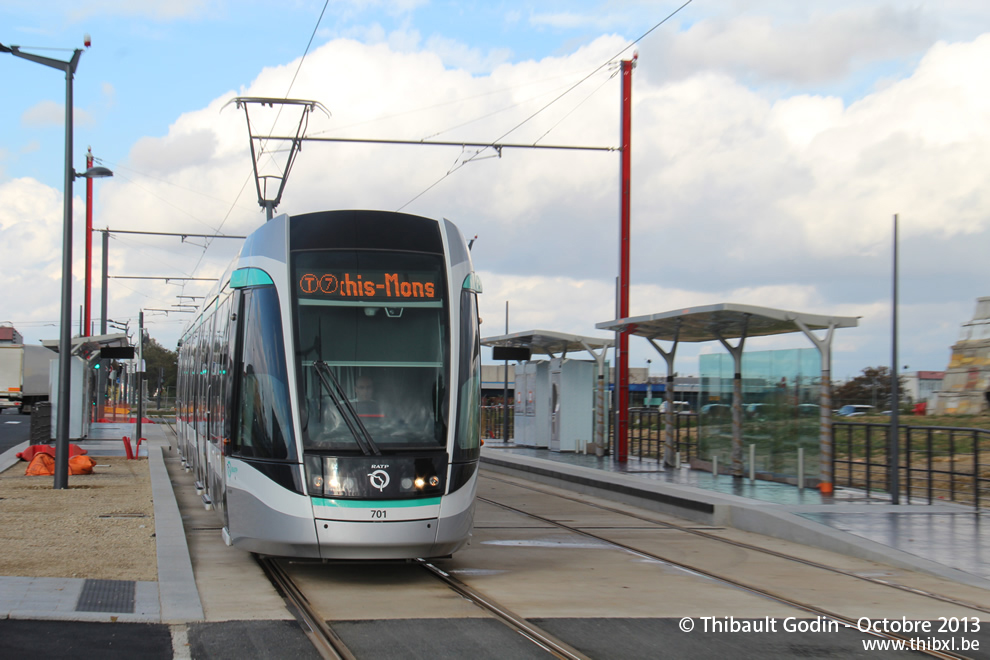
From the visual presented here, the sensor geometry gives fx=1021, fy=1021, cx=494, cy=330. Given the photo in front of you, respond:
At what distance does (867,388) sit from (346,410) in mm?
53956

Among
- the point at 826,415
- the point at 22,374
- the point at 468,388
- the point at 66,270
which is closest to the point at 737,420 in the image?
the point at 826,415

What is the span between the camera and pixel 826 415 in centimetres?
1526

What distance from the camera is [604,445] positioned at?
80.9 ft

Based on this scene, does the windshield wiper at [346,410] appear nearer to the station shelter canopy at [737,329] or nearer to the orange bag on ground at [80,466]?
the station shelter canopy at [737,329]

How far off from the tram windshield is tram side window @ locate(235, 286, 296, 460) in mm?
156

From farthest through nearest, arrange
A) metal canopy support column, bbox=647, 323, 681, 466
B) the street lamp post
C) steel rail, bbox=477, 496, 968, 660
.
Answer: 1. metal canopy support column, bbox=647, 323, 681, 466
2. the street lamp post
3. steel rail, bbox=477, 496, 968, 660

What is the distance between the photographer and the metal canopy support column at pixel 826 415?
15219 millimetres

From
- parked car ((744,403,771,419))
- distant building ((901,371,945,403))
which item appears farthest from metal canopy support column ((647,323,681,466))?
distant building ((901,371,945,403))

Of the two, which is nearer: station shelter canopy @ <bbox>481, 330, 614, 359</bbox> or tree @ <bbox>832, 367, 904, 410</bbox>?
station shelter canopy @ <bbox>481, 330, 614, 359</bbox>

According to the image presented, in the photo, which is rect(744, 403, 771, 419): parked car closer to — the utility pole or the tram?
the tram

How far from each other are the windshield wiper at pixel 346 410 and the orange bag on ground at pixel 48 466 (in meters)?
12.0

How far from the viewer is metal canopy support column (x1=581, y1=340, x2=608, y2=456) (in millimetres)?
24369

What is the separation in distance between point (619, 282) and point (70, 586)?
52.3 ft

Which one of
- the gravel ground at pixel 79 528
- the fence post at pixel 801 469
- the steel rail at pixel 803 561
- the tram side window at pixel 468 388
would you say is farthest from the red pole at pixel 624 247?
the tram side window at pixel 468 388
